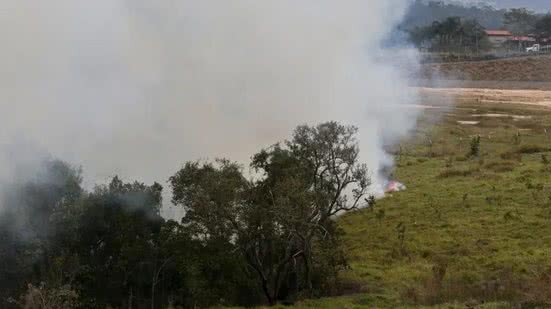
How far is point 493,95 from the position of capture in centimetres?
9100

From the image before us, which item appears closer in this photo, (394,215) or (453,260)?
(453,260)

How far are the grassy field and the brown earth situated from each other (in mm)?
61749

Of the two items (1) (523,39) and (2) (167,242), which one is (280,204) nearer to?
(2) (167,242)

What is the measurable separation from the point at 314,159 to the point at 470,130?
38.0 m

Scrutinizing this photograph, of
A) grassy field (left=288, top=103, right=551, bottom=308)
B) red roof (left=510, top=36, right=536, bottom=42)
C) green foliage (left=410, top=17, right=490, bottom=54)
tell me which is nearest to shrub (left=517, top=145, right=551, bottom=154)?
grassy field (left=288, top=103, right=551, bottom=308)

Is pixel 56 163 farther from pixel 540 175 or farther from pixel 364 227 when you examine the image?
pixel 540 175

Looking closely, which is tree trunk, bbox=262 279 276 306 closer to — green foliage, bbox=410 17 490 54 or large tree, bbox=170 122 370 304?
large tree, bbox=170 122 370 304

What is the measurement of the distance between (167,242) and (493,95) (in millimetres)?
77360

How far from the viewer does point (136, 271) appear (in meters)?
21.4

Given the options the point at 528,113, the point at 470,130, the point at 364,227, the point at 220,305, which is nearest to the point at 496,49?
the point at 528,113

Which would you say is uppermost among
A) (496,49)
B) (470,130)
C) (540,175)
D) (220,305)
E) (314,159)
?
(496,49)

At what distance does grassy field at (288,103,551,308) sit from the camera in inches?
807

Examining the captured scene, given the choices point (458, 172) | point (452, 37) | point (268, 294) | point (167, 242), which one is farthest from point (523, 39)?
point (167, 242)

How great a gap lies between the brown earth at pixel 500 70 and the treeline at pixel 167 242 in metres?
90.1
